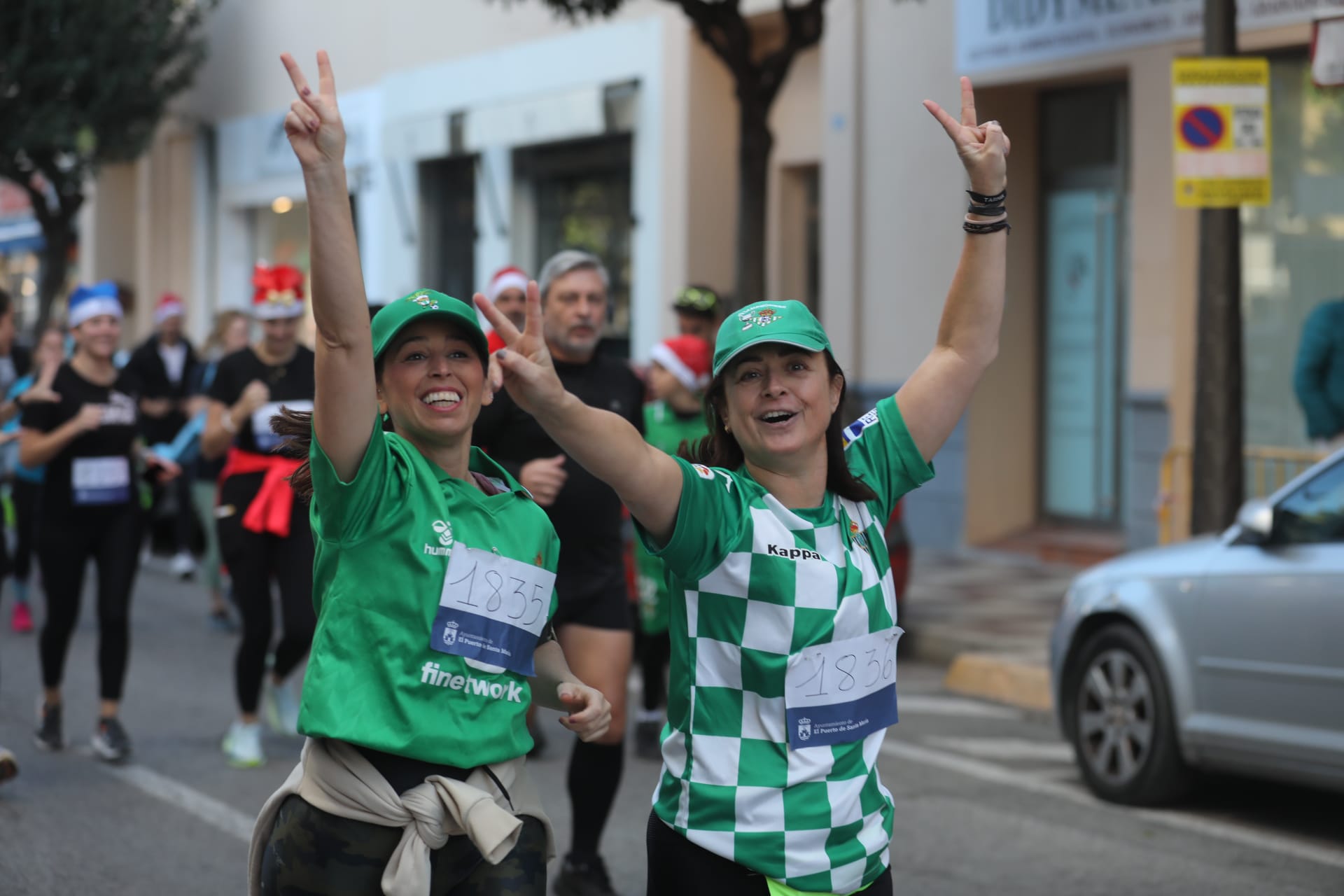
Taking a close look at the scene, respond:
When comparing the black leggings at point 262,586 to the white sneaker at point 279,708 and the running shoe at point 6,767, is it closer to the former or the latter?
the white sneaker at point 279,708

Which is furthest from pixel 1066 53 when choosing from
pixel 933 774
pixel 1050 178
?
pixel 933 774

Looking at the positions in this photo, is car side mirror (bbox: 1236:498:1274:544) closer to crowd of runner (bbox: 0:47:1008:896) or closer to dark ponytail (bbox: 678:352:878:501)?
crowd of runner (bbox: 0:47:1008:896)

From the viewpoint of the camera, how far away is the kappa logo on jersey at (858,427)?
331 cm

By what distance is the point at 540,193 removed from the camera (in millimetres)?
20219

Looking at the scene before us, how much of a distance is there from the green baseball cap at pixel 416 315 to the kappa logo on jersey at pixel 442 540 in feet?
1.12

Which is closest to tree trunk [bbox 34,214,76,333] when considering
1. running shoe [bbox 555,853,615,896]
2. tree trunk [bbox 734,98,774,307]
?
tree trunk [bbox 734,98,774,307]

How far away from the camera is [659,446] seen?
24.3 feet

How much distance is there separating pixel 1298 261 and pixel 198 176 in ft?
66.5

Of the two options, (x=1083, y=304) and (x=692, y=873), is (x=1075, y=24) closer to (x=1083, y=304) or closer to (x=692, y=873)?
(x=1083, y=304)

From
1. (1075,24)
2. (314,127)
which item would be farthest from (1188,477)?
(314,127)

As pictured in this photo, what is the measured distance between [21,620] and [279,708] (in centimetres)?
411

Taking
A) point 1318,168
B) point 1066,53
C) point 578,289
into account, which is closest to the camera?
point 578,289

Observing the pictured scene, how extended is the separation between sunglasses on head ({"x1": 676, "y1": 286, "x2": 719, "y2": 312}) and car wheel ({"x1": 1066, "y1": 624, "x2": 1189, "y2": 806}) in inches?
111

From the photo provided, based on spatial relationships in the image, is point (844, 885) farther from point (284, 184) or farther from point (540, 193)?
point (284, 184)
